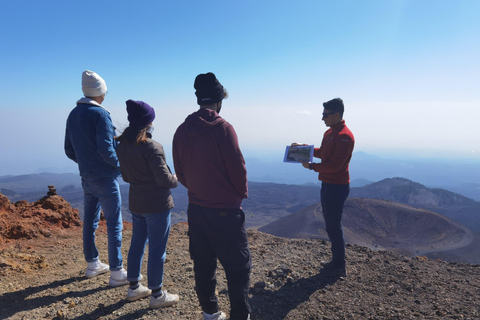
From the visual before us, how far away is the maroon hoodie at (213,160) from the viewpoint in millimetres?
2291

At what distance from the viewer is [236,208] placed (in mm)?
2404

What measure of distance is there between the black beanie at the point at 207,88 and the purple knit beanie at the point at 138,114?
2.33 feet

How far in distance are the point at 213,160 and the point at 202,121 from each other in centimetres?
34

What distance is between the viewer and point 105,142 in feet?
10.4

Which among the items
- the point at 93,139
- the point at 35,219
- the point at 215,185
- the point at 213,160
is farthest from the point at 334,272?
the point at 35,219

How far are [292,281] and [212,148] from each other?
2.90 metres

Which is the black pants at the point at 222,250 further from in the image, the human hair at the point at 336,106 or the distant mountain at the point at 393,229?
the distant mountain at the point at 393,229

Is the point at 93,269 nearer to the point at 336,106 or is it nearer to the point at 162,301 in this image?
the point at 162,301

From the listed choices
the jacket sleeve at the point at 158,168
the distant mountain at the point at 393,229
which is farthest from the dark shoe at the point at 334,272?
the distant mountain at the point at 393,229

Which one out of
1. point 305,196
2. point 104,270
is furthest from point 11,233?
point 305,196

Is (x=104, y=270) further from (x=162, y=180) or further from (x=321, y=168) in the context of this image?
(x=321, y=168)

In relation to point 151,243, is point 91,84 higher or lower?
higher

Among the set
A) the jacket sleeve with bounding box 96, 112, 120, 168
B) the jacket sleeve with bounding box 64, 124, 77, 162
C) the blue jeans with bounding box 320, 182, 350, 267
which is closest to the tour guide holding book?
the blue jeans with bounding box 320, 182, 350, 267

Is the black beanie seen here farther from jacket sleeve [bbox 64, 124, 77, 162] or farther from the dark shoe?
the dark shoe
